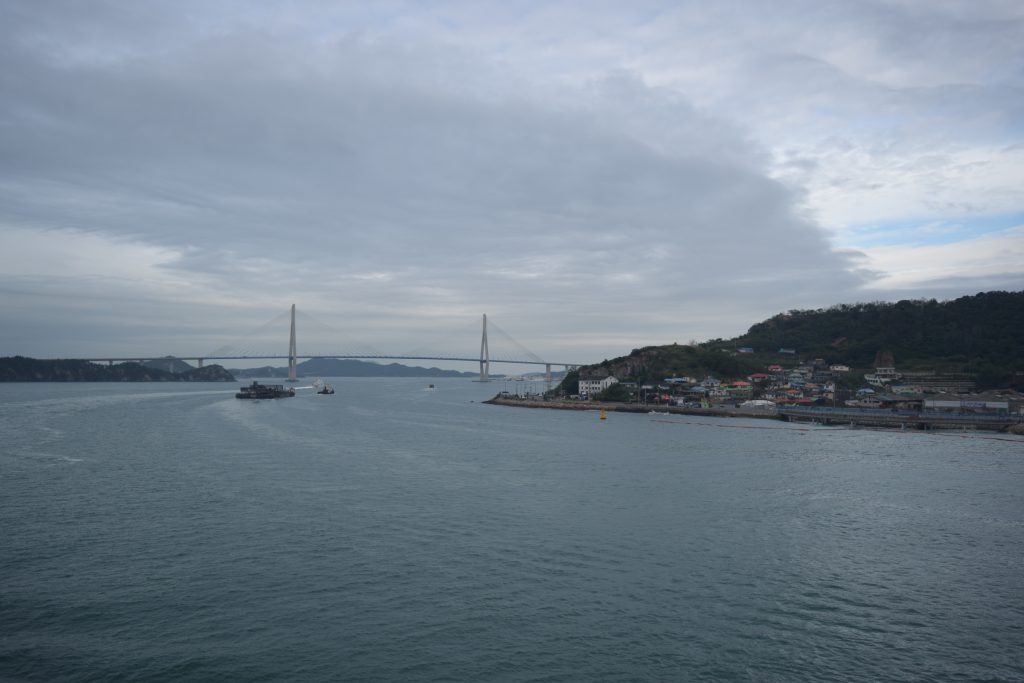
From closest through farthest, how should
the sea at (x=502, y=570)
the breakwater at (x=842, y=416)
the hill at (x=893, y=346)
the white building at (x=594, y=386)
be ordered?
the sea at (x=502, y=570), the breakwater at (x=842, y=416), the hill at (x=893, y=346), the white building at (x=594, y=386)

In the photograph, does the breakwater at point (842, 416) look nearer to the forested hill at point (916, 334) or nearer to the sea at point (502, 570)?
the sea at point (502, 570)

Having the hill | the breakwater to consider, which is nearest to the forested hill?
the hill

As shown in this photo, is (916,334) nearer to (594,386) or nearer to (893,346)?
(893,346)

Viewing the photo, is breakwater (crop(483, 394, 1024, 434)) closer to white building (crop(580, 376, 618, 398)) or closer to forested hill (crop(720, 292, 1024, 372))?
white building (crop(580, 376, 618, 398))

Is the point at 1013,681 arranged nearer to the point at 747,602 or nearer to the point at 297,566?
the point at 747,602

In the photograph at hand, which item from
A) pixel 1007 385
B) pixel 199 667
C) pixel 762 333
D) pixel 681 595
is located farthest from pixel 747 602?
pixel 762 333

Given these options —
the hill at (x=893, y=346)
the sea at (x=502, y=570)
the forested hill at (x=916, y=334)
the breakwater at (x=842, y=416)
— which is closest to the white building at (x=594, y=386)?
the hill at (x=893, y=346)
